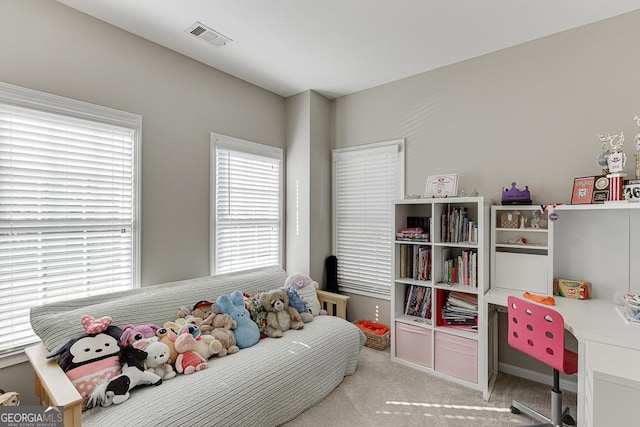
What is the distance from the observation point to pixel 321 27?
2.29m

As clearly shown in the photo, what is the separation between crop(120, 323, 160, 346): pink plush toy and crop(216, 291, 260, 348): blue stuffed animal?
470mm

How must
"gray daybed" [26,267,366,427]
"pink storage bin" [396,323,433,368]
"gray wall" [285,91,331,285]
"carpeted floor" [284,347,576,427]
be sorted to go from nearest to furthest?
"gray daybed" [26,267,366,427], "carpeted floor" [284,347,576,427], "pink storage bin" [396,323,433,368], "gray wall" [285,91,331,285]

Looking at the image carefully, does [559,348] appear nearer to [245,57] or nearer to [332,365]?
[332,365]

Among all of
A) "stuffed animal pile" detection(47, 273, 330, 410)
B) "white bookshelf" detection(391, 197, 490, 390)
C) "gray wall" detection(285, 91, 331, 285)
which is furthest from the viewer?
"gray wall" detection(285, 91, 331, 285)

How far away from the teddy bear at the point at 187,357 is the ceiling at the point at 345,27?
87.0 inches

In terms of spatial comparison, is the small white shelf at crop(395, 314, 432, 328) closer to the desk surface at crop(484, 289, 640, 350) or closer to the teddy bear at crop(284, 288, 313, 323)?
the desk surface at crop(484, 289, 640, 350)

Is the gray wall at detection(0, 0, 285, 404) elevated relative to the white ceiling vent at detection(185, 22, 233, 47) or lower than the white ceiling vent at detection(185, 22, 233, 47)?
lower

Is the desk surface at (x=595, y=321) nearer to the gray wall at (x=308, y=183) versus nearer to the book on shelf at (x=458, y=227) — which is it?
the book on shelf at (x=458, y=227)

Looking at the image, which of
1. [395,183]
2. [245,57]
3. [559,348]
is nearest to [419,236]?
[395,183]

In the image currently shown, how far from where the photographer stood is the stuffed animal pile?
5.21ft

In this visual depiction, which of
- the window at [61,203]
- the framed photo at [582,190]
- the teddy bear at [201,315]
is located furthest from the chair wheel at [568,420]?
the window at [61,203]

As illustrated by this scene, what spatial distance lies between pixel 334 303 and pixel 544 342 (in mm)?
1766

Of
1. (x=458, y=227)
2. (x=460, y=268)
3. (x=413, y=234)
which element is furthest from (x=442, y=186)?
(x=460, y=268)

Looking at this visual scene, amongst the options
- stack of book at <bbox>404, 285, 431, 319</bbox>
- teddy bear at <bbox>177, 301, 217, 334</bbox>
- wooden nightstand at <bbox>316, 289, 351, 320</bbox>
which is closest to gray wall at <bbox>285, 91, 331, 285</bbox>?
wooden nightstand at <bbox>316, 289, 351, 320</bbox>
